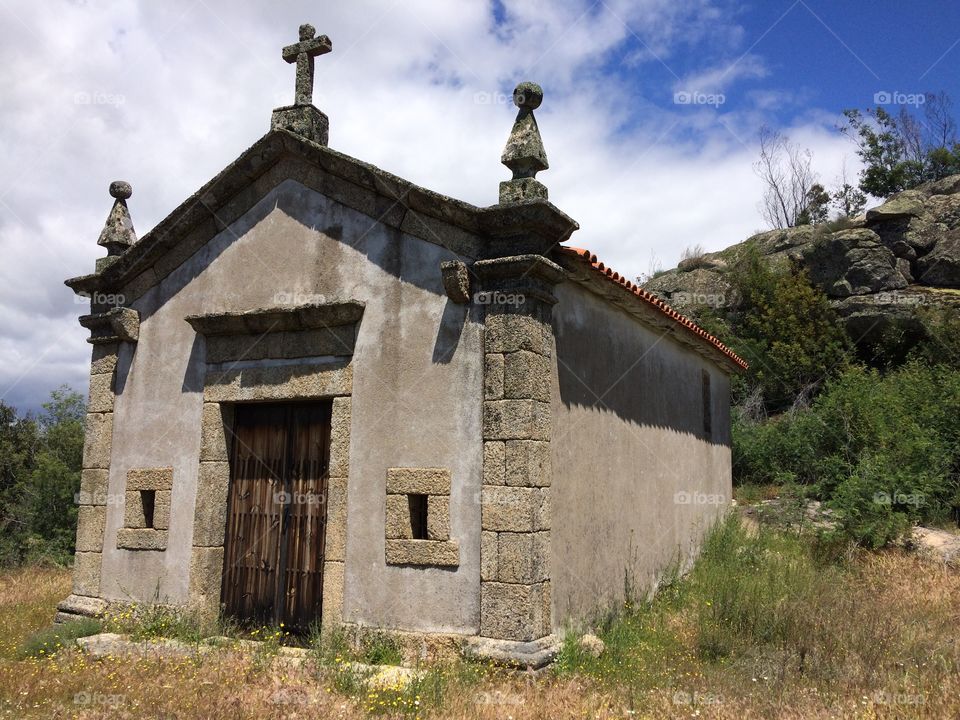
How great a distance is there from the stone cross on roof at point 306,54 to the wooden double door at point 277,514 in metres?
3.25

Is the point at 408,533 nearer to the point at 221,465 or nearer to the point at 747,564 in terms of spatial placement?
the point at 221,465

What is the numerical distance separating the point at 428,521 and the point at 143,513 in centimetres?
348

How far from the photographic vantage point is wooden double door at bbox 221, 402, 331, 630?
7.16m

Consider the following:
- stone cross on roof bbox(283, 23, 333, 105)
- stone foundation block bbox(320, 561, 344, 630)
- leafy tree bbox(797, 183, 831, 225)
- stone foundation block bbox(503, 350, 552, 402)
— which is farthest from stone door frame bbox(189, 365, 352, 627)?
leafy tree bbox(797, 183, 831, 225)

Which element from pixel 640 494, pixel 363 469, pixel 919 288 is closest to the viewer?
pixel 363 469

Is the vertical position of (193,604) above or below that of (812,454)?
below

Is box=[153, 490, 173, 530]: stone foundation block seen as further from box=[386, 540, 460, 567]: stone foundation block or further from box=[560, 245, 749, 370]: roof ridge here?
box=[560, 245, 749, 370]: roof ridge

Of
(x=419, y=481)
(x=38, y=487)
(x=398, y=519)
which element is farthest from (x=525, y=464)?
(x=38, y=487)

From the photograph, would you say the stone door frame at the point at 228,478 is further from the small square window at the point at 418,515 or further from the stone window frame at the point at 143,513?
the small square window at the point at 418,515

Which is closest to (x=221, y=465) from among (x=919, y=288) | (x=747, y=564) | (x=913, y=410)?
(x=747, y=564)

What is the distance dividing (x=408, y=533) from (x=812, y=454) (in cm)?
1135

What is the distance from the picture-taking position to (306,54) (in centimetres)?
802

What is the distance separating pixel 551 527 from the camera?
20.6 ft

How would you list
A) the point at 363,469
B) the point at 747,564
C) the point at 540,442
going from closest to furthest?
1. the point at 540,442
2. the point at 363,469
3. the point at 747,564
